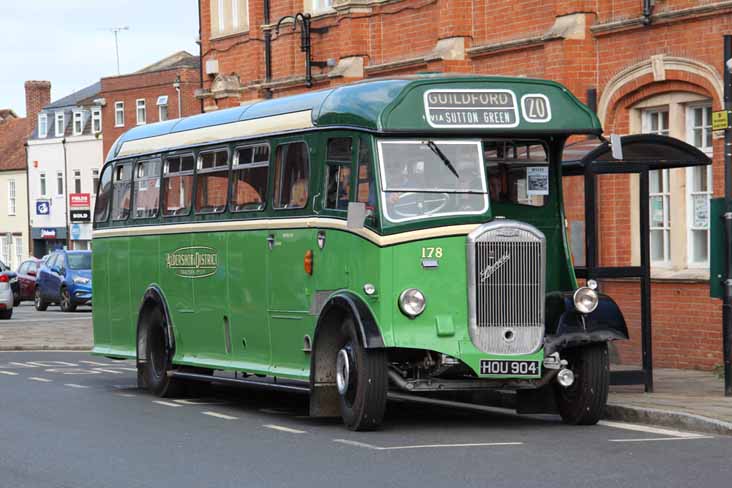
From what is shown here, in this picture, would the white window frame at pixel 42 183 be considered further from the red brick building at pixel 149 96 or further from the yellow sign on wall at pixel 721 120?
the yellow sign on wall at pixel 721 120

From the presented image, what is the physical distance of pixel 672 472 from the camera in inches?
424

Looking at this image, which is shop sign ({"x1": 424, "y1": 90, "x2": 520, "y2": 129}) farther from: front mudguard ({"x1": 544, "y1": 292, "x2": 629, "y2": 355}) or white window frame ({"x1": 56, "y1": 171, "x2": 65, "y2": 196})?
white window frame ({"x1": 56, "y1": 171, "x2": 65, "y2": 196})

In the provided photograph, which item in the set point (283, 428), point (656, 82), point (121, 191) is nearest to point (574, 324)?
point (283, 428)

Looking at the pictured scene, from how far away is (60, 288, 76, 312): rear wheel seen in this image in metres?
44.4

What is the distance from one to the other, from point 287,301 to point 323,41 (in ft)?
48.6

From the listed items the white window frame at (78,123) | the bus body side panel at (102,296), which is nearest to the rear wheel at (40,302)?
the bus body side panel at (102,296)

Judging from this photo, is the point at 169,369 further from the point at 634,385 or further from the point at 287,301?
the point at 634,385

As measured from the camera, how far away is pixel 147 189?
19.1 meters

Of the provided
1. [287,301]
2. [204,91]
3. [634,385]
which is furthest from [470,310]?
[204,91]

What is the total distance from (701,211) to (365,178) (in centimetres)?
741

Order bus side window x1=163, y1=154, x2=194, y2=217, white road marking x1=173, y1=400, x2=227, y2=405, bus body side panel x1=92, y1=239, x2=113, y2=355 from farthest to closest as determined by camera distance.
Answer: bus body side panel x1=92, y1=239, x2=113, y2=355 → bus side window x1=163, y1=154, x2=194, y2=217 → white road marking x1=173, y1=400, x2=227, y2=405

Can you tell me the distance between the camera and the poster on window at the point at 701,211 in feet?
64.8

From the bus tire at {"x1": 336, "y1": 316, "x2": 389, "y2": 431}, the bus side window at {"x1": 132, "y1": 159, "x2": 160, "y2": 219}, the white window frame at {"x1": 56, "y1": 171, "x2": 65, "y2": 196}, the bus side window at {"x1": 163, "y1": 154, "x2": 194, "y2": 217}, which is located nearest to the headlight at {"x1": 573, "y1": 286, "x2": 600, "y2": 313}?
the bus tire at {"x1": 336, "y1": 316, "x2": 389, "y2": 431}

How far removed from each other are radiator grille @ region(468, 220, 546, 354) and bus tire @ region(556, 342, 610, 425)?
650 mm
